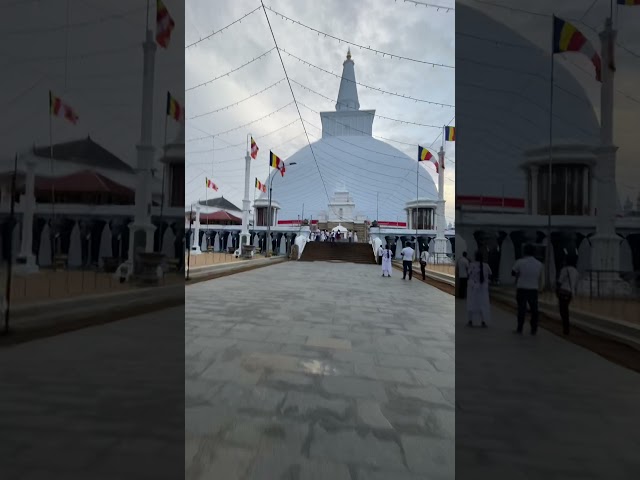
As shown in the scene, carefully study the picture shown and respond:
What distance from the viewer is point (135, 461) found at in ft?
6.17

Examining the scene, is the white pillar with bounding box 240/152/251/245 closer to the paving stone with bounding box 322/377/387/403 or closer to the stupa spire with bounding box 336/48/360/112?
the paving stone with bounding box 322/377/387/403

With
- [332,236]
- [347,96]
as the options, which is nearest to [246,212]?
[332,236]

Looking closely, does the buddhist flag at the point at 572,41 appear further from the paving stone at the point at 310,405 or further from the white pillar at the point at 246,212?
the white pillar at the point at 246,212

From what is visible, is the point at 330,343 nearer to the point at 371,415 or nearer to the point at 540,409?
the point at 371,415

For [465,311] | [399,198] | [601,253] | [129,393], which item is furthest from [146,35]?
[399,198]

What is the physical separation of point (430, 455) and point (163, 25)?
303 cm

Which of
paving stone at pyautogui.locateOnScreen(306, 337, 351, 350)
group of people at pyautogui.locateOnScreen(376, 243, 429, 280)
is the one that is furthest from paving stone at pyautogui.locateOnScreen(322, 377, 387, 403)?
group of people at pyautogui.locateOnScreen(376, 243, 429, 280)

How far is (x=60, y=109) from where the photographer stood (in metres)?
2.68

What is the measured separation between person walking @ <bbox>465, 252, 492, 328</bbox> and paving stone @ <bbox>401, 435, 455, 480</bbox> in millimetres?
963

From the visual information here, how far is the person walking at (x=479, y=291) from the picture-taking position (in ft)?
8.54

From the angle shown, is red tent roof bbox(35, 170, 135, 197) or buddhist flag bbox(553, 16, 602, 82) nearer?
buddhist flag bbox(553, 16, 602, 82)

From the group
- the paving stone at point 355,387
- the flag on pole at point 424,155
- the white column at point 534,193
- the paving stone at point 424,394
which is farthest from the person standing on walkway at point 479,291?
the flag on pole at point 424,155

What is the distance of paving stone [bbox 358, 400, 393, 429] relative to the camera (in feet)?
7.55

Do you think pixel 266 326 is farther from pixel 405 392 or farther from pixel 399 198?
pixel 399 198
